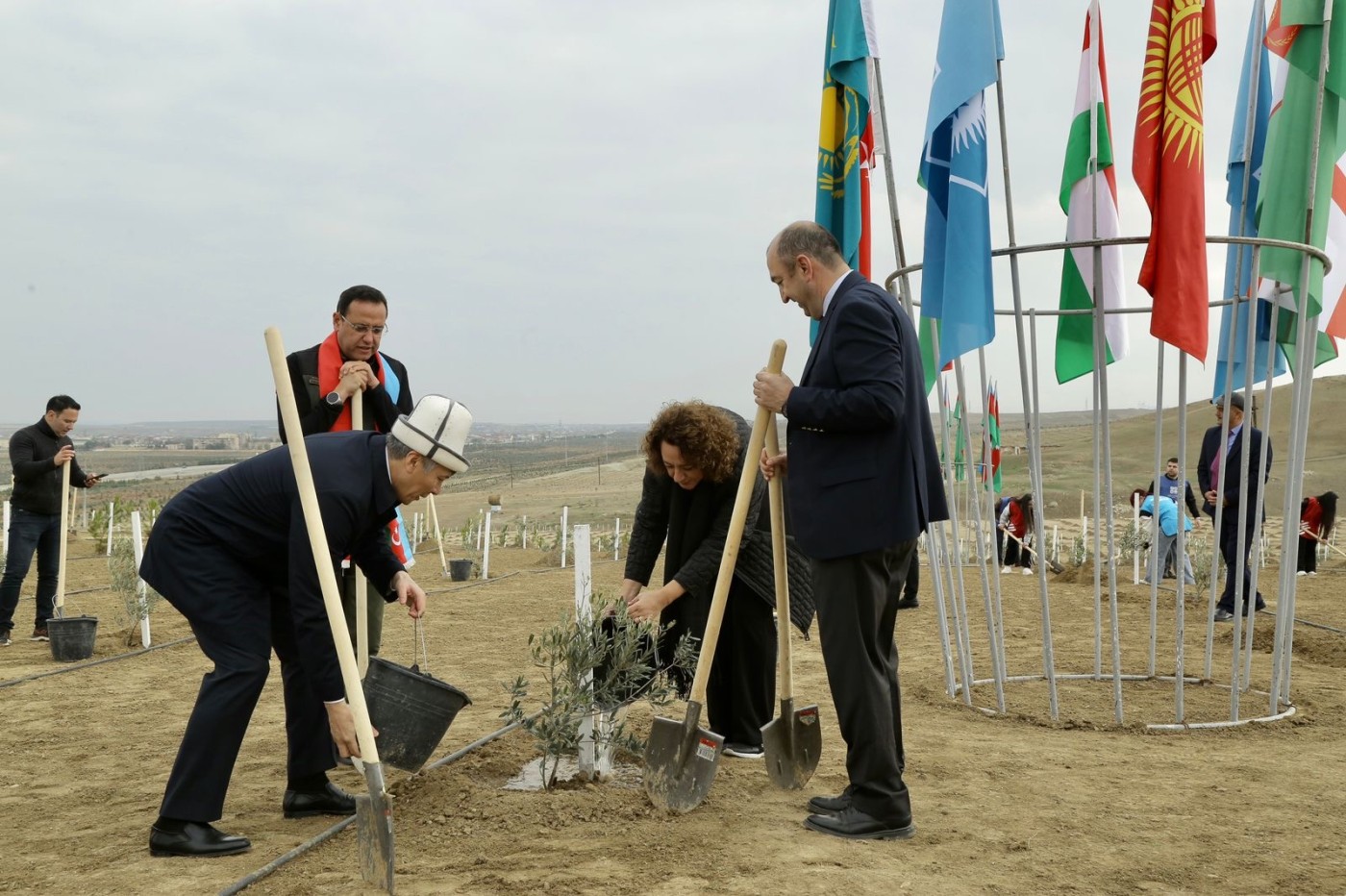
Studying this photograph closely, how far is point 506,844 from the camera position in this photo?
11.8ft

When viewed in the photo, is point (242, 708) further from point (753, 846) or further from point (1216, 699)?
point (1216, 699)

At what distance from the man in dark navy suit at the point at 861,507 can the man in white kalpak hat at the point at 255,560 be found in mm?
1171

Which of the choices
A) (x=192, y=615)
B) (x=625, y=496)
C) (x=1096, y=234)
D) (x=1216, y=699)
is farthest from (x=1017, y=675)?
(x=625, y=496)

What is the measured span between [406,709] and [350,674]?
1.70 ft

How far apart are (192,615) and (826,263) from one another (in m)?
2.39

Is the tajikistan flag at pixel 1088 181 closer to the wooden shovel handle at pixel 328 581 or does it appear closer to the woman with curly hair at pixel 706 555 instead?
the woman with curly hair at pixel 706 555

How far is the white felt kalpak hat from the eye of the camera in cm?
347

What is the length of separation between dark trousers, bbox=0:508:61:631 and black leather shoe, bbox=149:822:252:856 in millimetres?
5446

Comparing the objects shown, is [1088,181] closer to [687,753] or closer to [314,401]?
[687,753]

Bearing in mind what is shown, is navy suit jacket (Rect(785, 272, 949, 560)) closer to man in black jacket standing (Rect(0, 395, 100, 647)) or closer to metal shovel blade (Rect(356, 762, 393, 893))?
metal shovel blade (Rect(356, 762, 393, 893))

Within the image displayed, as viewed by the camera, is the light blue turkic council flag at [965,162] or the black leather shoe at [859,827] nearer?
the black leather shoe at [859,827]

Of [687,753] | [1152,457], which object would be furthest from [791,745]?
[1152,457]

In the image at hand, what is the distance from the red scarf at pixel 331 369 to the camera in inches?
179

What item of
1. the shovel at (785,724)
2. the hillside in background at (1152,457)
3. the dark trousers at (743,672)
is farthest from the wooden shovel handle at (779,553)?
the hillside in background at (1152,457)
